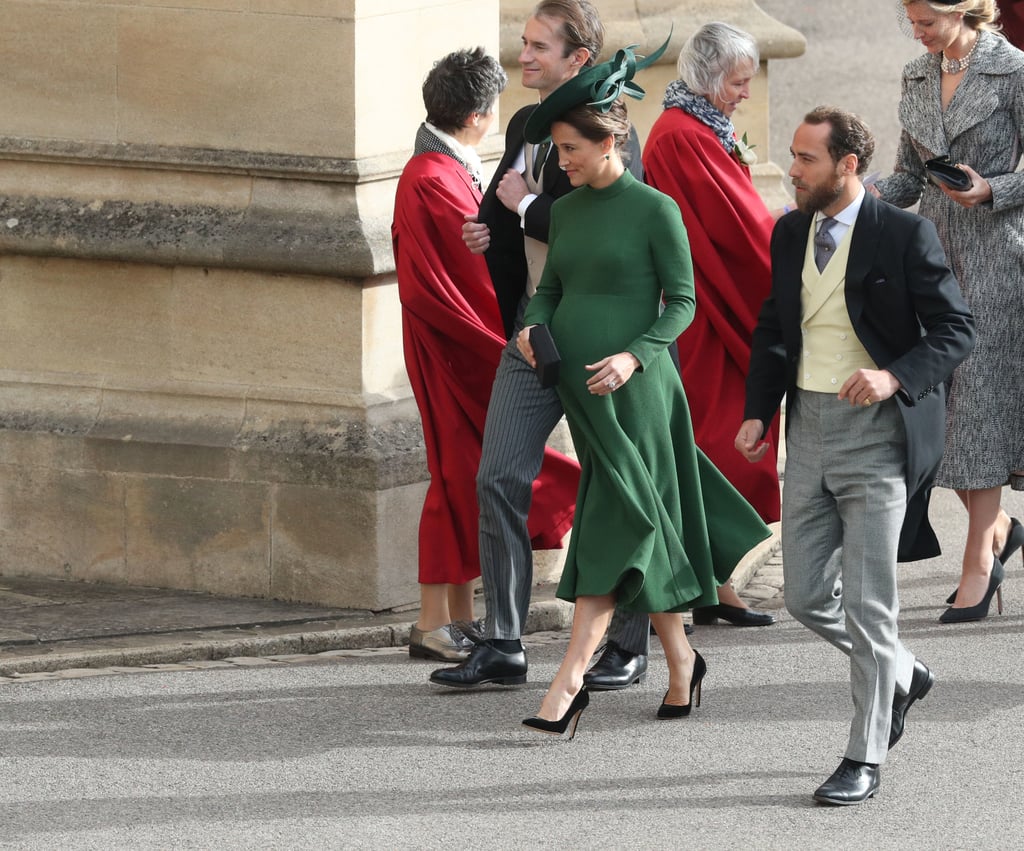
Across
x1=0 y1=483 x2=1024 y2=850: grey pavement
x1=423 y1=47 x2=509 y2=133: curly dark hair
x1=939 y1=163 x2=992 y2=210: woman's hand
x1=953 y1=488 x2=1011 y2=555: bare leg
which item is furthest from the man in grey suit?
x1=953 y1=488 x2=1011 y2=555: bare leg

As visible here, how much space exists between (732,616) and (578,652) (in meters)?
1.58

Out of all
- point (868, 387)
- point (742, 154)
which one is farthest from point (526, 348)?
point (742, 154)

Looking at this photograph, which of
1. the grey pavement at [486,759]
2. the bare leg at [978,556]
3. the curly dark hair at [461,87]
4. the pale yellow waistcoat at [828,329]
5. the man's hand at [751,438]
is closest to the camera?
the grey pavement at [486,759]

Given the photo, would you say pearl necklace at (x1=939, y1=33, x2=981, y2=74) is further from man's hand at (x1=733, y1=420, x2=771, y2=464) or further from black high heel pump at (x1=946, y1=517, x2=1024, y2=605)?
man's hand at (x1=733, y1=420, x2=771, y2=464)

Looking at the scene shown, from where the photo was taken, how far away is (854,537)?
592 cm

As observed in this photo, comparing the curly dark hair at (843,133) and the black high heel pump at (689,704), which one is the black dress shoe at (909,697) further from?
the curly dark hair at (843,133)

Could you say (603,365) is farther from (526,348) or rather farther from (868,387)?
(868,387)

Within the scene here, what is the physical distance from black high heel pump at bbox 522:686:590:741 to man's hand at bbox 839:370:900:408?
46.0 inches

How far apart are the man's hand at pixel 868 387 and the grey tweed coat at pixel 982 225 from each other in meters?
2.13

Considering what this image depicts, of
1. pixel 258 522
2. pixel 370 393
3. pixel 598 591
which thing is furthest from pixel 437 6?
pixel 598 591

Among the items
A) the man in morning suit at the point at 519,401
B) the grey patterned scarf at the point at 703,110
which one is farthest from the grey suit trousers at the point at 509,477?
the grey patterned scarf at the point at 703,110

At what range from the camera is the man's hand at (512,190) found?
701cm

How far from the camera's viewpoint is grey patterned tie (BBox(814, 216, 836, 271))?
6.03 metres

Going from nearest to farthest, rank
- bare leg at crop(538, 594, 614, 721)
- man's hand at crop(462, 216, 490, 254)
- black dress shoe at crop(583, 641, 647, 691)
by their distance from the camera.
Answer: bare leg at crop(538, 594, 614, 721) → black dress shoe at crop(583, 641, 647, 691) → man's hand at crop(462, 216, 490, 254)
